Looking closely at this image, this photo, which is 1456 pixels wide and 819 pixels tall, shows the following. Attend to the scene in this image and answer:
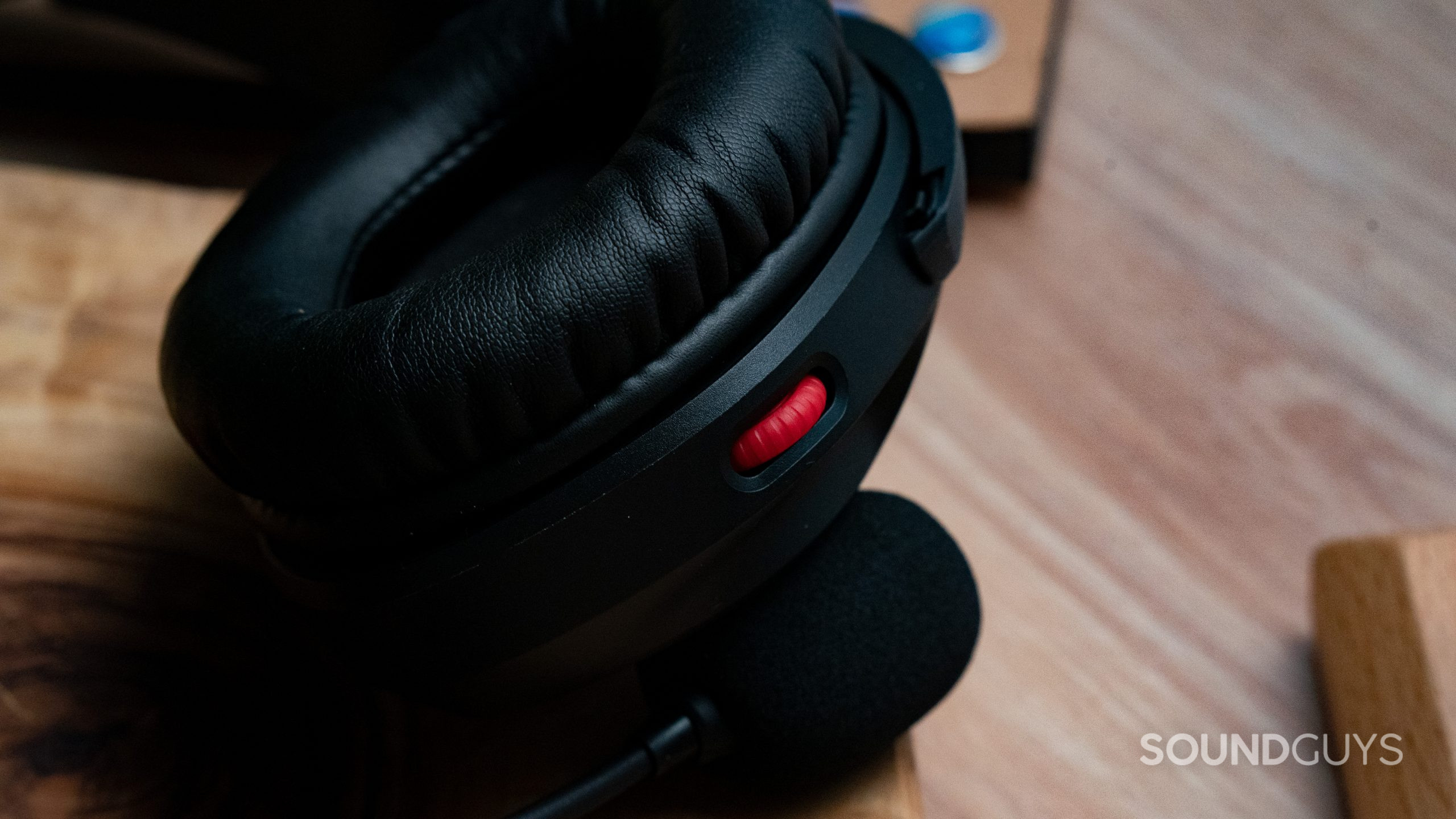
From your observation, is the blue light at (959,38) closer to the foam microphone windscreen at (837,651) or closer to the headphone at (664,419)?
the headphone at (664,419)

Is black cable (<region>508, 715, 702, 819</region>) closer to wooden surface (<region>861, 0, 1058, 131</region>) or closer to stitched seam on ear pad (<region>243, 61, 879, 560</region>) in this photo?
stitched seam on ear pad (<region>243, 61, 879, 560</region>)

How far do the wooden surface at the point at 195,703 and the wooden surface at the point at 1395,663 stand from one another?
0.21 metres

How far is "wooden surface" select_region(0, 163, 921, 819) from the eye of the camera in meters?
0.52

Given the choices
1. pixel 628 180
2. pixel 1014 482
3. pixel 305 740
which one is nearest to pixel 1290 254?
pixel 1014 482

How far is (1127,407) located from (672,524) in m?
0.38

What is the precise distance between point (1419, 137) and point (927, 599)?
0.55 m

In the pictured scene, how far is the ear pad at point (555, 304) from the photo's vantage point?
1.37 ft

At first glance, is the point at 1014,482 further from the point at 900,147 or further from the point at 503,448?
the point at 503,448

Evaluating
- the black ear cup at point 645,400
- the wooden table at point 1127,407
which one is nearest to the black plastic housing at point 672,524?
the black ear cup at point 645,400

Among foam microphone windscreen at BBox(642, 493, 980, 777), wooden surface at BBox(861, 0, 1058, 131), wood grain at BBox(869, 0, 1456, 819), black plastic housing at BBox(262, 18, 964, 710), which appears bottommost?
wood grain at BBox(869, 0, 1456, 819)

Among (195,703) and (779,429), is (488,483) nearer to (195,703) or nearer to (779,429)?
(779,429)

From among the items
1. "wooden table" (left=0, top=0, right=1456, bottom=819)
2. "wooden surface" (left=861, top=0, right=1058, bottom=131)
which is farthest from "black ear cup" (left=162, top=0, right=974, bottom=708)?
"wooden surface" (left=861, top=0, right=1058, bottom=131)

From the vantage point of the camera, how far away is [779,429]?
17.6 inches

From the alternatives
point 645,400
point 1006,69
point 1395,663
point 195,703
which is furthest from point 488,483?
point 1006,69
